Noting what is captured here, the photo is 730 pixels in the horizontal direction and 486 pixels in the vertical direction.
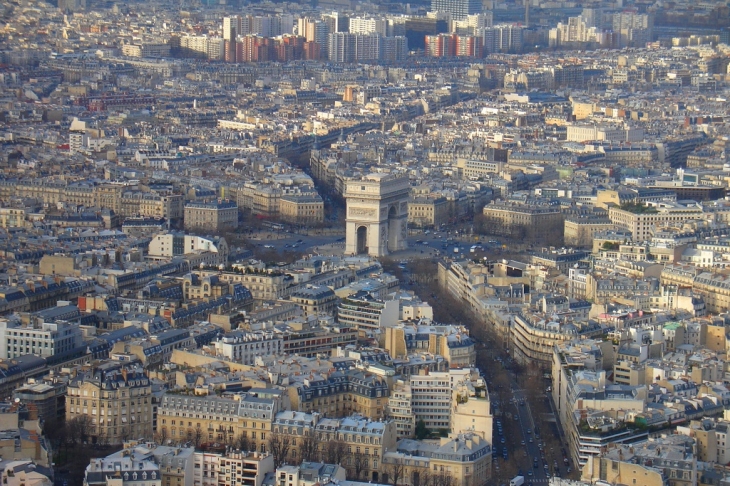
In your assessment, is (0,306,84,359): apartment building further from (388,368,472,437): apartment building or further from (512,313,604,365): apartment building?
(512,313,604,365): apartment building

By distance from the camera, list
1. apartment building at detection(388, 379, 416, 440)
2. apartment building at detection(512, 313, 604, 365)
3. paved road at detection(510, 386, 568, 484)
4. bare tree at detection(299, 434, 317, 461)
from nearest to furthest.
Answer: bare tree at detection(299, 434, 317, 461)
paved road at detection(510, 386, 568, 484)
apartment building at detection(388, 379, 416, 440)
apartment building at detection(512, 313, 604, 365)

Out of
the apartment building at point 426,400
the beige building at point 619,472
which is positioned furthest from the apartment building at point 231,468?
the beige building at point 619,472

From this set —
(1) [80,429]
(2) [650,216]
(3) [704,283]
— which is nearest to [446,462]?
(1) [80,429]

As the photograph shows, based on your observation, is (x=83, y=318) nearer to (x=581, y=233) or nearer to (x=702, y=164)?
(x=581, y=233)

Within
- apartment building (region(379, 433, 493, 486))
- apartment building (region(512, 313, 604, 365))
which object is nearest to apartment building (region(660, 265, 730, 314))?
apartment building (region(512, 313, 604, 365))

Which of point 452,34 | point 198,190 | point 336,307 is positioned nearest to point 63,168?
point 198,190

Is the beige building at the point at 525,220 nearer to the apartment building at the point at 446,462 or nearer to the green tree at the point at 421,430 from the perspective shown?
the green tree at the point at 421,430
